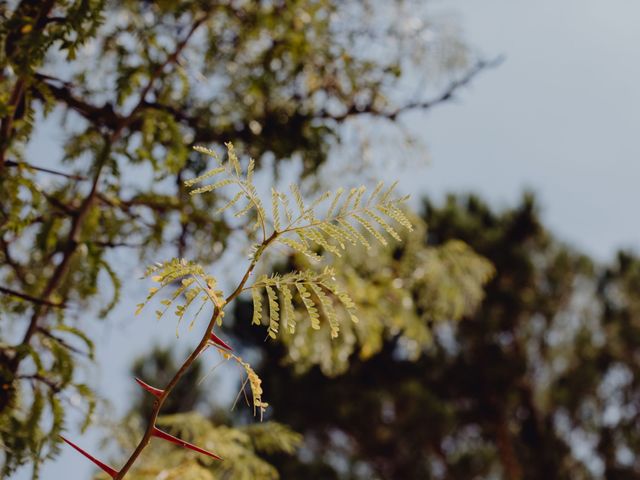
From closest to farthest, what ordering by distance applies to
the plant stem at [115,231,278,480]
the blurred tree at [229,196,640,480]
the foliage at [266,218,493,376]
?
1. the plant stem at [115,231,278,480]
2. the foliage at [266,218,493,376]
3. the blurred tree at [229,196,640,480]

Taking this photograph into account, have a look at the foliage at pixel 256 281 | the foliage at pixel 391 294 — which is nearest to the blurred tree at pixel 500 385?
the foliage at pixel 391 294

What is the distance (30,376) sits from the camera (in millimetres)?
1374

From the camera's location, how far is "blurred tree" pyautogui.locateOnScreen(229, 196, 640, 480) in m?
10.9

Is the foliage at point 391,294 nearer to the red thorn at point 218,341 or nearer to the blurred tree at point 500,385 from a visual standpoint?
the red thorn at point 218,341

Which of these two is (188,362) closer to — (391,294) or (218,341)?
(218,341)

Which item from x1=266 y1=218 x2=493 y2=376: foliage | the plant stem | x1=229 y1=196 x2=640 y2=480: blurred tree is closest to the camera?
the plant stem

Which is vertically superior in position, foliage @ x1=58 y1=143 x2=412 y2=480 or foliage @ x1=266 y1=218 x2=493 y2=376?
foliage @ x1=266 y1=218 x2=493 y2=376

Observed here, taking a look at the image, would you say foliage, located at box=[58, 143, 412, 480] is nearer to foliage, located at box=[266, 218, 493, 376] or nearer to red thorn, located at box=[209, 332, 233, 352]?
red thorn, located at box=[209, 332, 233, 352]

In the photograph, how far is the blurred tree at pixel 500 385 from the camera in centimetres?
1090

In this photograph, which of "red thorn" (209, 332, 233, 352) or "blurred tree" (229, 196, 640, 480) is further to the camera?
"blurred tree" (229, 196, 640, 480)

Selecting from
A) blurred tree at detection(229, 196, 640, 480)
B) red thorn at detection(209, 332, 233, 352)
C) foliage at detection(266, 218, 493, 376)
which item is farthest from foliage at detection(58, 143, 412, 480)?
blurred tree at detection(229, 196, 640, 480)

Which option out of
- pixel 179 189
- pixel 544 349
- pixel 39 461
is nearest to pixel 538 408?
pixel 544 349

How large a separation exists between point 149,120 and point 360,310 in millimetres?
1174

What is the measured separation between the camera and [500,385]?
11.3 meters
